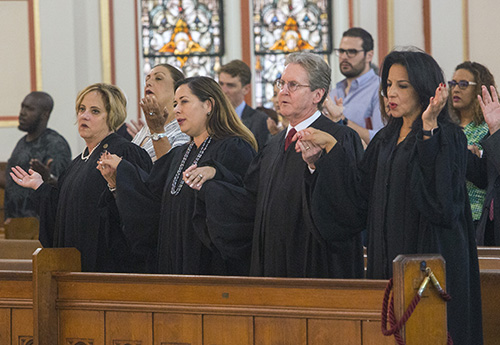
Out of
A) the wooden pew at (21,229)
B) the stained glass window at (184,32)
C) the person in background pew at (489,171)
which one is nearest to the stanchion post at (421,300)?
the person in background pew at (489,171)

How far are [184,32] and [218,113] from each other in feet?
21.9

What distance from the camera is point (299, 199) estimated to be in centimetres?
397

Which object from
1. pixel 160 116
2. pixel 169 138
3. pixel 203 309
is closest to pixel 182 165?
pixel 160 116

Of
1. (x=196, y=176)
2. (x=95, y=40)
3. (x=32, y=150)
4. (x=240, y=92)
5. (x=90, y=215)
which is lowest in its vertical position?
(x=90, y=215)

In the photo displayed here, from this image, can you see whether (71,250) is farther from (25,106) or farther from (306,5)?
(306,5)

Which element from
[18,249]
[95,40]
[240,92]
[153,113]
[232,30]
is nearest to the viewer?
[153,113]

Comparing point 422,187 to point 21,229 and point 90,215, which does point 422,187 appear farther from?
point 21,229

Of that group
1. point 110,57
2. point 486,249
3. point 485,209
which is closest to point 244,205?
point 486,249

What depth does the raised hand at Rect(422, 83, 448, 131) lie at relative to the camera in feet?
11.4

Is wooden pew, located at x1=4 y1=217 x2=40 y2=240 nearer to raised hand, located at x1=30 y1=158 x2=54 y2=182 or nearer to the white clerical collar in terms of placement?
raised hand, located at x1=30 y1=158 x2=54 y2=182

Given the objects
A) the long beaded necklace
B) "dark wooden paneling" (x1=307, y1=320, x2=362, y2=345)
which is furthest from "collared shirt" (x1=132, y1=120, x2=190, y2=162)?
"dark wooden paneling" (x1=307, y1=320, x2=362, y2=345)

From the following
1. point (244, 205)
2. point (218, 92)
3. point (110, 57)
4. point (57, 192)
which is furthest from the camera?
point (110, 57)

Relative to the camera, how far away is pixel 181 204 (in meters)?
4.42

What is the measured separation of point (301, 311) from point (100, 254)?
1832mm
